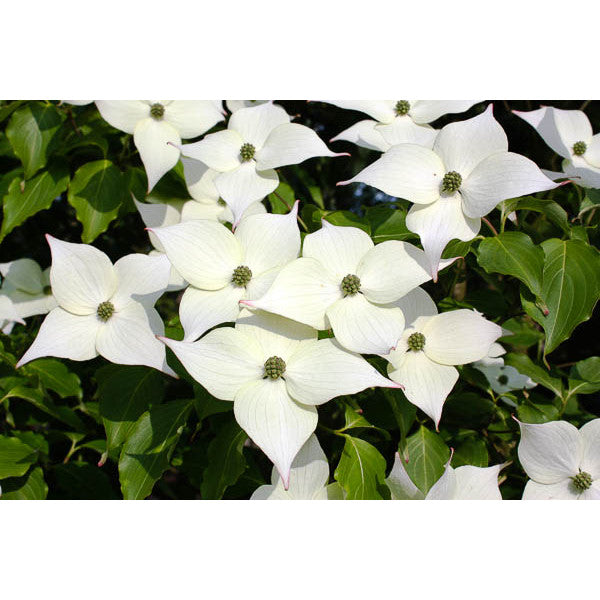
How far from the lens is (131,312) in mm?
984

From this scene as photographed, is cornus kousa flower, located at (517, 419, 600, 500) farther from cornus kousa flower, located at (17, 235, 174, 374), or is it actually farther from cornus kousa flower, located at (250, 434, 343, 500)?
cornus kousa flower, located at (17, 235, 174, 374)

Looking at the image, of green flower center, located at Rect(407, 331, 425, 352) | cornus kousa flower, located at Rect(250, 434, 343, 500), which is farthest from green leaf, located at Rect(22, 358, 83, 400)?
green flower center, located at Rect(407, 331, 425, 352)

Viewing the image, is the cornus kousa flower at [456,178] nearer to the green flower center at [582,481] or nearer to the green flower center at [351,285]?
the green flower center at [351,285]

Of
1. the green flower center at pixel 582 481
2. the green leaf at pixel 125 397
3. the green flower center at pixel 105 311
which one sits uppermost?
the green flower center at pixel 105 311

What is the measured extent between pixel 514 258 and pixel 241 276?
426 mm

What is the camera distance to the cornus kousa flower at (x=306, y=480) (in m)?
0.93

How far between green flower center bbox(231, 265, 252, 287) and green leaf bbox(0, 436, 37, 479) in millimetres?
561

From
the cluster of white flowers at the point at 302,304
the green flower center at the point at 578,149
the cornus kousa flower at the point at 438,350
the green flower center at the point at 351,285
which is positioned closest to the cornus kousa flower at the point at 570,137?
the green flower center at the point at 578,149

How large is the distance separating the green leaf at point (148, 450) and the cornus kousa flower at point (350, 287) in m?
0.30

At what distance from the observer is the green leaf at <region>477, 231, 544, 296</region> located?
925mm

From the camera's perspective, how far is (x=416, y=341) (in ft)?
3.11

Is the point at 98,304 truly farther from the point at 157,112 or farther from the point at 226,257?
the point at 157,112

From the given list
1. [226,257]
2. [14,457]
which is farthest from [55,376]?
[226,257]

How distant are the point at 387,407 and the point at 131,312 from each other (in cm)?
47
